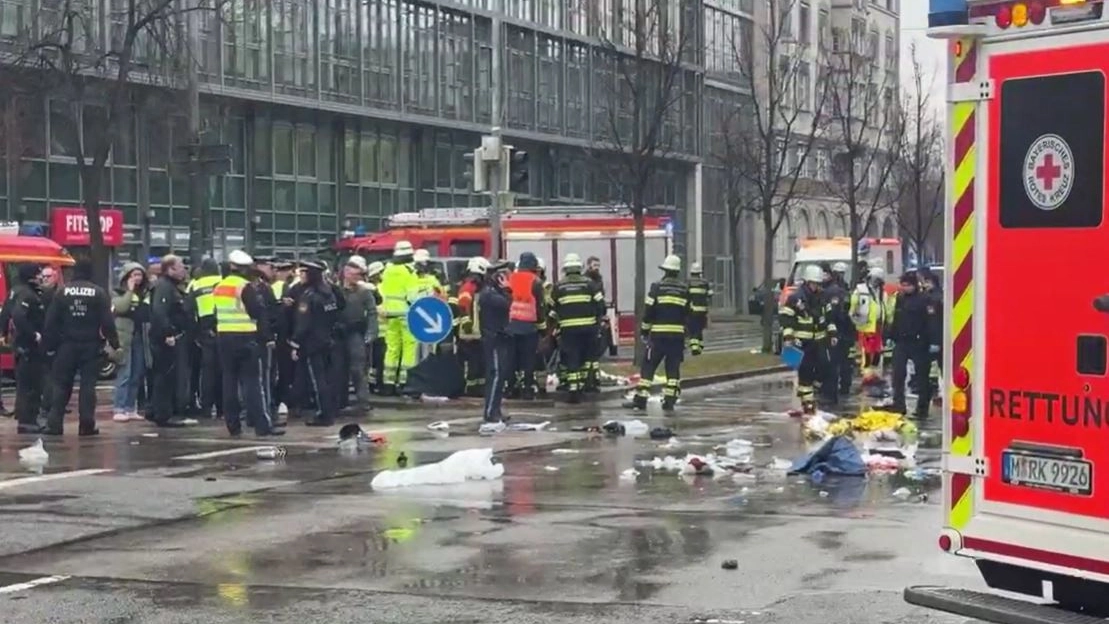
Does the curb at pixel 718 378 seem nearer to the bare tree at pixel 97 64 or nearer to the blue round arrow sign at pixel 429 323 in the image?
the blue round arrow sign at pixel 429 323

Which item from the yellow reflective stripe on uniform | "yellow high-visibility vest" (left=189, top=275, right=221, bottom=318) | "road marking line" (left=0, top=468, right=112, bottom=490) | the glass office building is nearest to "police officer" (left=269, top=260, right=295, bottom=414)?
"yellow high-visibility vest" (left=189, top=275, right=221, bottom=318)

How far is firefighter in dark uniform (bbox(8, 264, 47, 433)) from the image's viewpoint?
18.1 m

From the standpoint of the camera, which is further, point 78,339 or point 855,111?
point 855,111

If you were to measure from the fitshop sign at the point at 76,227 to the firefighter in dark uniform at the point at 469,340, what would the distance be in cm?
1426

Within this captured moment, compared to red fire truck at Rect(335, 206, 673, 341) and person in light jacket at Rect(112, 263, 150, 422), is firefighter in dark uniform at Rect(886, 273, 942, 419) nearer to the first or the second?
person in light jacket at Rect(112, 263, 150, 422)

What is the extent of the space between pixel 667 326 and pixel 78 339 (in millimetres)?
6745

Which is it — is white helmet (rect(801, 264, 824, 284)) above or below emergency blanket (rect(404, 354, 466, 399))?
above

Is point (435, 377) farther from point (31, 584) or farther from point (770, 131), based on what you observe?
point (770, 131)

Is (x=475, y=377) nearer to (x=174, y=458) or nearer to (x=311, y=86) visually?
(x=174, y=458)

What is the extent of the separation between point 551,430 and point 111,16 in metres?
20.1

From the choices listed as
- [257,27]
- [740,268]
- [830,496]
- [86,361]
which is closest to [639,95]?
[86,361]

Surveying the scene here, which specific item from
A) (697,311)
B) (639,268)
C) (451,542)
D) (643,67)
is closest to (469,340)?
(697,311)

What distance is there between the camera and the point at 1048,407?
22.9 ft

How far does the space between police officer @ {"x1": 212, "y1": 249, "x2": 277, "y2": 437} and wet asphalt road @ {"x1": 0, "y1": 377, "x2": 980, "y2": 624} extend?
109 cm
